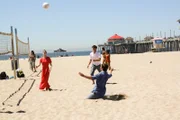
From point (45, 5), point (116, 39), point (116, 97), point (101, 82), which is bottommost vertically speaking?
point (116, 97)

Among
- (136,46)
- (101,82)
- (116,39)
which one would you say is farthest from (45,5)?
(136,46)

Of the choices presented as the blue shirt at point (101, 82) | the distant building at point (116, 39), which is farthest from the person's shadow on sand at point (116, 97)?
the distant building at point (116, 39)

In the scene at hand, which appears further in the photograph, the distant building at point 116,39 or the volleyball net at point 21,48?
the distant building at point 116,39

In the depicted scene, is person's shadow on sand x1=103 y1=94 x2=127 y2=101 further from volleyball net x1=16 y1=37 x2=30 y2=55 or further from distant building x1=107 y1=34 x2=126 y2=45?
distant building x1=107 y1=34 x2=126 y2=45

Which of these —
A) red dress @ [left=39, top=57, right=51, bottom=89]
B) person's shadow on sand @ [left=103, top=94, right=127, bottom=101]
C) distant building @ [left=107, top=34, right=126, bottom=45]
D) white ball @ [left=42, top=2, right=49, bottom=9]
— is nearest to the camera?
person's shadow on sand @ [left=103, top=94, right=127, bottom=101]

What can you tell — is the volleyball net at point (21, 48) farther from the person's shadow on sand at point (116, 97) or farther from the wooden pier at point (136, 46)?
the wooden pier at point (136, 46)

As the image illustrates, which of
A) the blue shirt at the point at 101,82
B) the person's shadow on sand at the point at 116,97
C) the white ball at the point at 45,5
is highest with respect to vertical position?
the white ball at the point at 45,5

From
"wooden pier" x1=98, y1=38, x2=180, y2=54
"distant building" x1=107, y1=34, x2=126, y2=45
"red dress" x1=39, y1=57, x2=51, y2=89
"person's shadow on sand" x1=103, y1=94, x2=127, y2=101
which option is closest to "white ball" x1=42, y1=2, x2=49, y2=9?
"red dress" x1=39, y1=57, x2=51, y2=89

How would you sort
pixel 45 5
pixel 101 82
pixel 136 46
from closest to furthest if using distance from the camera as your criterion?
pixel 101 82
pixel 45 5
pixel 136 46

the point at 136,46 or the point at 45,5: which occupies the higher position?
the point at 45,5

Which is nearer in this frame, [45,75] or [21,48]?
[45,75]

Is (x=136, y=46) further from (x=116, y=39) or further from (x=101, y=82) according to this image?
(x=101, y=82)

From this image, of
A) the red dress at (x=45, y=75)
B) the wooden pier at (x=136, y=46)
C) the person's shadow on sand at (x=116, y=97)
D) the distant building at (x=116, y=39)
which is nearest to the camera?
the person's shadow on sand at (x=116, y=97)

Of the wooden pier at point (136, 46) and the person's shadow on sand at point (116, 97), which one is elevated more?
the wooden pier at point (136, 46)
